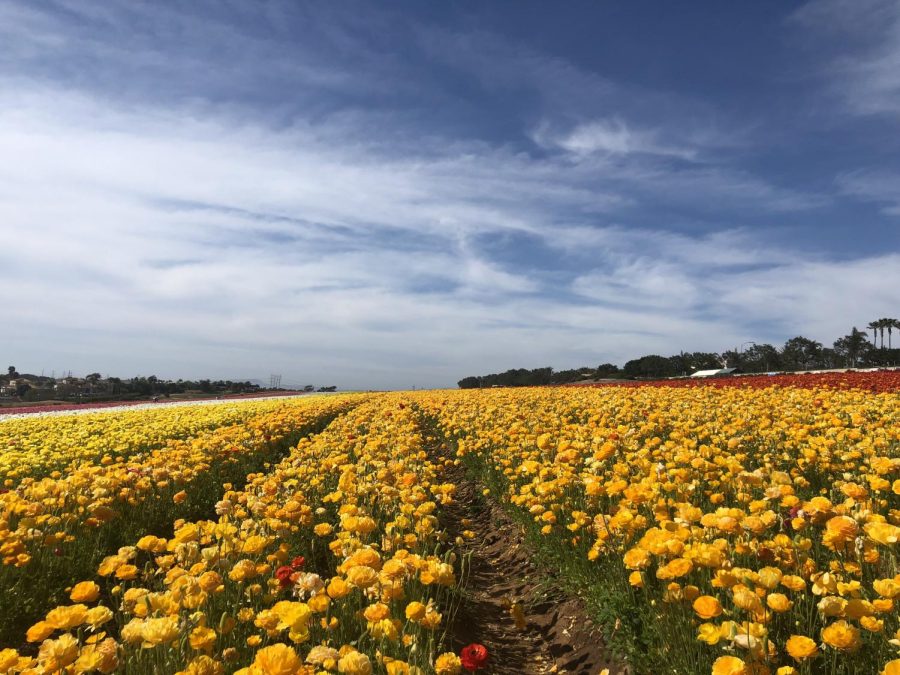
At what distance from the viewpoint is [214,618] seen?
3135 millimetres

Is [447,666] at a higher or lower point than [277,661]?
lower

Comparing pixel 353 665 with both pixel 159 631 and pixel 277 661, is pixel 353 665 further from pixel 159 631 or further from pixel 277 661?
pixel 159 631

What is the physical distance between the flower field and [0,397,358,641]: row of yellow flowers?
3cm

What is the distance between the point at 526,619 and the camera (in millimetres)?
4652

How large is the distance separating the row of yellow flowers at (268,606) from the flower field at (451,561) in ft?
0.05

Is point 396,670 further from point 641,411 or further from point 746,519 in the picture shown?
point 641,411

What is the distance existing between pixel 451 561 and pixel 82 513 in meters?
4.25

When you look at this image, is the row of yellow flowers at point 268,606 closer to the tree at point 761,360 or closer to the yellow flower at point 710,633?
the yellow flower at point 710,633

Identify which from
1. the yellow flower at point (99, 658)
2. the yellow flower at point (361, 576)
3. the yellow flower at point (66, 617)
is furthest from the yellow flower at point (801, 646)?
the yellow flower at point (66, 617)

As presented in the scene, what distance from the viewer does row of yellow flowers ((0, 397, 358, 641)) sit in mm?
3916

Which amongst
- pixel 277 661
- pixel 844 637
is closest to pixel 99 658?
pixel 277 661

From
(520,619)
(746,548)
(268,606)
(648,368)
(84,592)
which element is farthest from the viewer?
(648,368)

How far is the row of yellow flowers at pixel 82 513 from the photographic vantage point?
3.92m

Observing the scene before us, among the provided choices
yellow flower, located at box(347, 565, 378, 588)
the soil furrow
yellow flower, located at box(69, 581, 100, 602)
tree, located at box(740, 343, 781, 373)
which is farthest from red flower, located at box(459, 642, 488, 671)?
tree, located at box(740, 343, 781, 373)
